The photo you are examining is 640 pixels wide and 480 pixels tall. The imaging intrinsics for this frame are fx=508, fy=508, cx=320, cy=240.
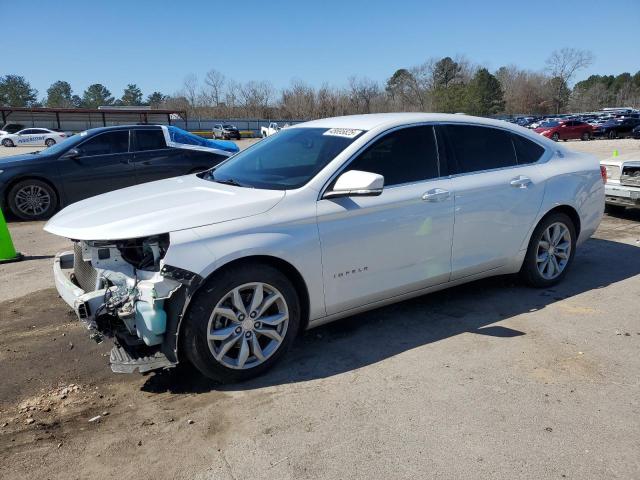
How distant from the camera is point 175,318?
120 inches

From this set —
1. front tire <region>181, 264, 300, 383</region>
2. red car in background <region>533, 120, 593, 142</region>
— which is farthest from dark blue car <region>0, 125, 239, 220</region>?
red car in background <region>533, 120, 593, 142</region>

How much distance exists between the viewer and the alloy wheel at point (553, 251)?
16.2 ft

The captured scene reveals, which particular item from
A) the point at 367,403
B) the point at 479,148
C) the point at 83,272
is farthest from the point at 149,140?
the point at 367,403

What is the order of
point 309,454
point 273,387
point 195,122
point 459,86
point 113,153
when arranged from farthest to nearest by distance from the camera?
1. point 459,86
2. point 195,122
3. point 113,153
4. point 273,387
5. point 309,454

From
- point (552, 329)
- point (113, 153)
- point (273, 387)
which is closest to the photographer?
point (273, 387)

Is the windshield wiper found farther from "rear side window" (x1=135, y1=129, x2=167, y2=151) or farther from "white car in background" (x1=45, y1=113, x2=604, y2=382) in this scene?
"rear side window" (x1=135, y1=129, x2=167, y2=151)

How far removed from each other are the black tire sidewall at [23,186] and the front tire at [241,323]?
7.16m

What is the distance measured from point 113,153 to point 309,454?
26.6 feet

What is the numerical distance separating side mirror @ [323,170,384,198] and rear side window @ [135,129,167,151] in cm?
703

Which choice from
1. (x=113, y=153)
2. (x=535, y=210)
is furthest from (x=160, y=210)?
(x=113, y=153)

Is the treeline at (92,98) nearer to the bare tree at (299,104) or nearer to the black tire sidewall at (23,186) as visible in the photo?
the bare tree at (299,104)

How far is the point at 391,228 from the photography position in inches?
149

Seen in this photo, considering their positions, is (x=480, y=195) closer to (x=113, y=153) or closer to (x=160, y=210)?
(x=160, y=210)

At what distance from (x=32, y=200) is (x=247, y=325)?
7.38 metres
